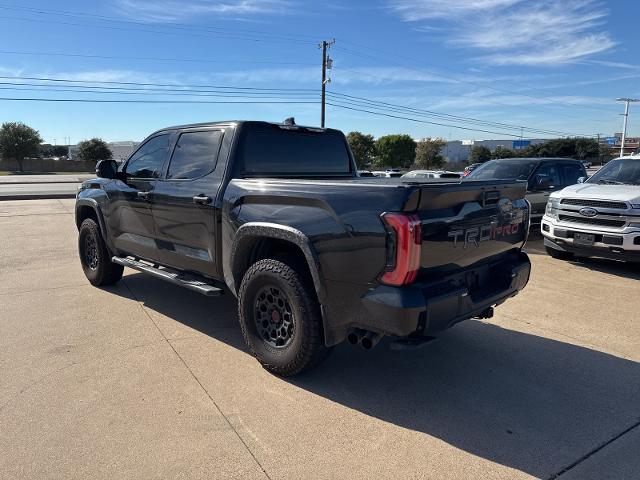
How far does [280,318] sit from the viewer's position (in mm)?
3771

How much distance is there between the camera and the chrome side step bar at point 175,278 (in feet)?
13.8

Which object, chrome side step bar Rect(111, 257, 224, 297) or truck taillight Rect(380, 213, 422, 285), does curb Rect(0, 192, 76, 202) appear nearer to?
chrome side step bar Rect(111, 257, 224, 297)

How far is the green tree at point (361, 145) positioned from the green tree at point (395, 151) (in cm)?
544

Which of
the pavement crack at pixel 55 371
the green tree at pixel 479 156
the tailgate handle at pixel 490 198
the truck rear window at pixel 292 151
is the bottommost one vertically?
the pavement crack at pixel 55 371

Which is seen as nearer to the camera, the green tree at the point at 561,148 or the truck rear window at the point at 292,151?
the truck rear window at the point at 292,151

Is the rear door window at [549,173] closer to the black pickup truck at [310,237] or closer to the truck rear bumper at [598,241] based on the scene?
the truck rear bumper at [598,241]

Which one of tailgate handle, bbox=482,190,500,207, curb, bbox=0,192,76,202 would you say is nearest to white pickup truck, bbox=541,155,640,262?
tailgate handle, bbox=482,190,500,207

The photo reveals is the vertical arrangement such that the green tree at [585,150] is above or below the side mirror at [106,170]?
above

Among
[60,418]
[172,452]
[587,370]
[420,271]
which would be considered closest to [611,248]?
[587,370]

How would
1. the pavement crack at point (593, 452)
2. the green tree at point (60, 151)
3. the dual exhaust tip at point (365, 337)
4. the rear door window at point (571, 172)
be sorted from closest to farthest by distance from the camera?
the pavement crack at point (593, 452), the dual exhaust tip at point (365, 337), the rear door window at point (571, 172), the green tree at point (60, 151)

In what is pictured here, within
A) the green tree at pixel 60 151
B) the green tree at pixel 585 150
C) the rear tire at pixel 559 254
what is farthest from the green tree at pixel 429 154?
the green tree at pixel 60 151

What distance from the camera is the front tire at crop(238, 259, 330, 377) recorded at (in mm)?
3455

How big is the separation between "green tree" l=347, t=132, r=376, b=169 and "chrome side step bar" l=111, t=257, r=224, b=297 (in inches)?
2560

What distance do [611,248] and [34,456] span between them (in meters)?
7.35
